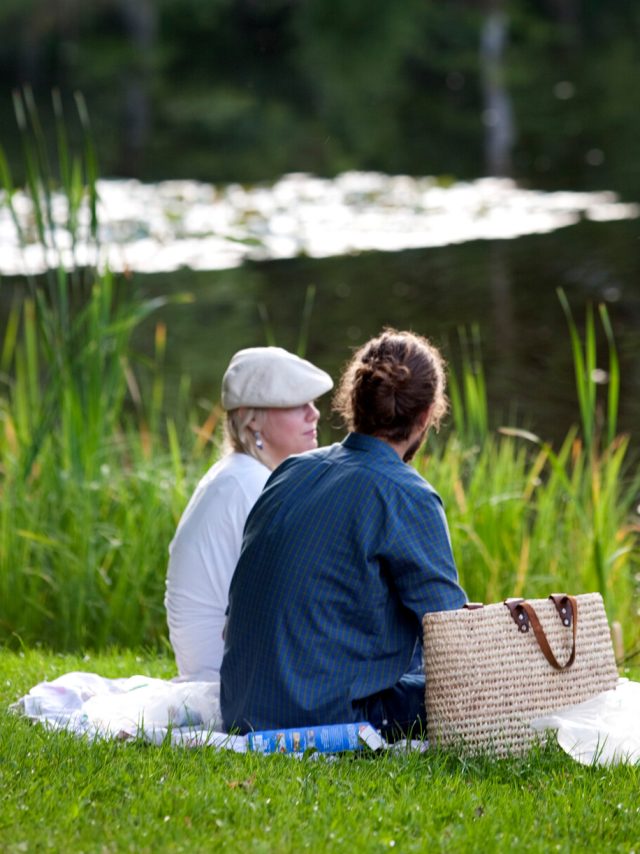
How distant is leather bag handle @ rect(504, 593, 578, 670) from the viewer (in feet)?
11.1

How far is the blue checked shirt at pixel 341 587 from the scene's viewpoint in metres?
3.30

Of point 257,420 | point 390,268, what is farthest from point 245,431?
point 390,268

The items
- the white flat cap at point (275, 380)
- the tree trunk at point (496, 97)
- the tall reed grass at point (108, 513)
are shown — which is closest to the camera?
the white flat cap at point (275, 380)

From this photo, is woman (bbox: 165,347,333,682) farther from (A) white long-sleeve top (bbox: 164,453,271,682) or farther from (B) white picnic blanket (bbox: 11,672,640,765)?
(B) white picnic blanket (bbox: 11,672,640,765)

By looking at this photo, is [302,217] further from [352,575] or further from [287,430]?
[352,575]

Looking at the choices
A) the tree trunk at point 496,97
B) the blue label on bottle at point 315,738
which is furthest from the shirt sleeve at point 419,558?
the tree trunk at point 496,97

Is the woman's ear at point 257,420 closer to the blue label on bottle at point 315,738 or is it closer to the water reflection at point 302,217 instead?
the blue label on bottle at point 315,738

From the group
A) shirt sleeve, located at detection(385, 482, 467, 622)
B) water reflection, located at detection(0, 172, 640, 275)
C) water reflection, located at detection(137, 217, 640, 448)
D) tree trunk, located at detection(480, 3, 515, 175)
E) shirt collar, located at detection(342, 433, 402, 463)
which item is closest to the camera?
→ shirt sleeve, located at detection(385, 482, 467, 622)

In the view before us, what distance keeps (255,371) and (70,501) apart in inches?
68.7

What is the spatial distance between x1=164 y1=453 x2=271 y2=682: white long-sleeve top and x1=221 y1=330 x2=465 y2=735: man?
397 millimetres

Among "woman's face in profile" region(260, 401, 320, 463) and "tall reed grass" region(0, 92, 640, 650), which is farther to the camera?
"tall reed grass" region(0, 92, 640, 650)

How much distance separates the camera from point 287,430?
12.9ft

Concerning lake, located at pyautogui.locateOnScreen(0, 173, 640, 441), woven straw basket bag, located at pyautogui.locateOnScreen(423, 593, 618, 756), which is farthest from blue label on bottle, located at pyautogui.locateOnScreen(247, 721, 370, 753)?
lake, located at pyautogui.locateOnScreen(0, 173, 640, 441)

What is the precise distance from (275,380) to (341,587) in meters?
0.72
